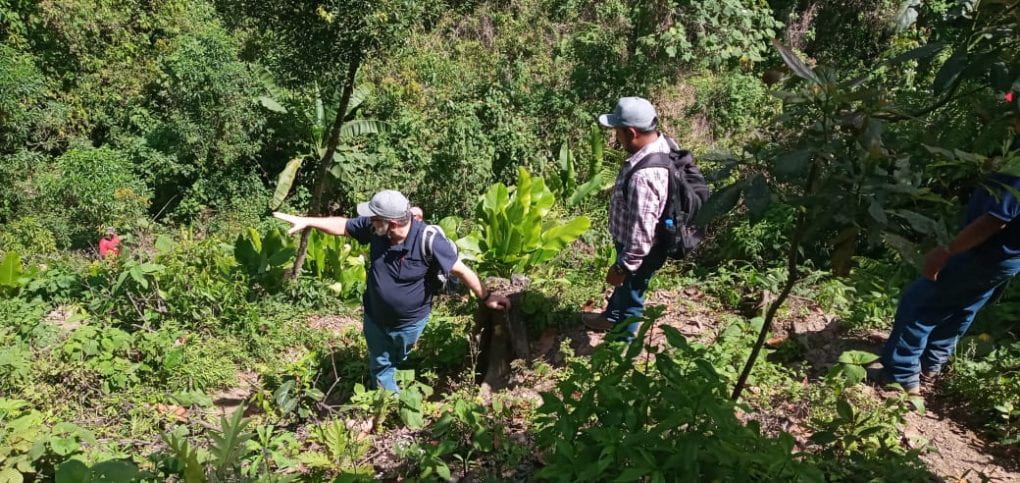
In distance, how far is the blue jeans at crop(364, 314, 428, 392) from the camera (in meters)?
4.11

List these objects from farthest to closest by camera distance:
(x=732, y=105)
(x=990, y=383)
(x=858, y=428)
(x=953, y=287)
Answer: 1. (x=732, y=105)
2. (x=990, y=383)
3. (x=953, y=287)
4. (x=858, y=428)

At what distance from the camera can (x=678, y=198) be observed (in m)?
3.83

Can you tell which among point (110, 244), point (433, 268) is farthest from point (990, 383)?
point (110, 244)

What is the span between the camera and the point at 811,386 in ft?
12.5

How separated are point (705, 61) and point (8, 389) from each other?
7.54 m

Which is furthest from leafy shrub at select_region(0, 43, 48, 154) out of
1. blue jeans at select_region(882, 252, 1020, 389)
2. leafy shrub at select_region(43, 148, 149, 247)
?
blue jeans at select_region(882, 252, 1020, 389)

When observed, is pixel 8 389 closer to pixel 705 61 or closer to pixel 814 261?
pixel 814 261

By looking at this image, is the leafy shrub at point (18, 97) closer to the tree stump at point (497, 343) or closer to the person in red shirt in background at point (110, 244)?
the person in red shirt in background at point (110, 244)

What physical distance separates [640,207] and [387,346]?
177 centimetres

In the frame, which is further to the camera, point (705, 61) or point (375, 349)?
point (705, 61)

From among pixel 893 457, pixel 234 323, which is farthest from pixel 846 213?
pixel 234 323

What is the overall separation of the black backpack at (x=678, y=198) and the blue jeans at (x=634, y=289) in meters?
0.11

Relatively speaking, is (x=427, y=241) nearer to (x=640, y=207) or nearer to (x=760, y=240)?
(x=640, y=207)

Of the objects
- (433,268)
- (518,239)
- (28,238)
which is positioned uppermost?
(433,268)
